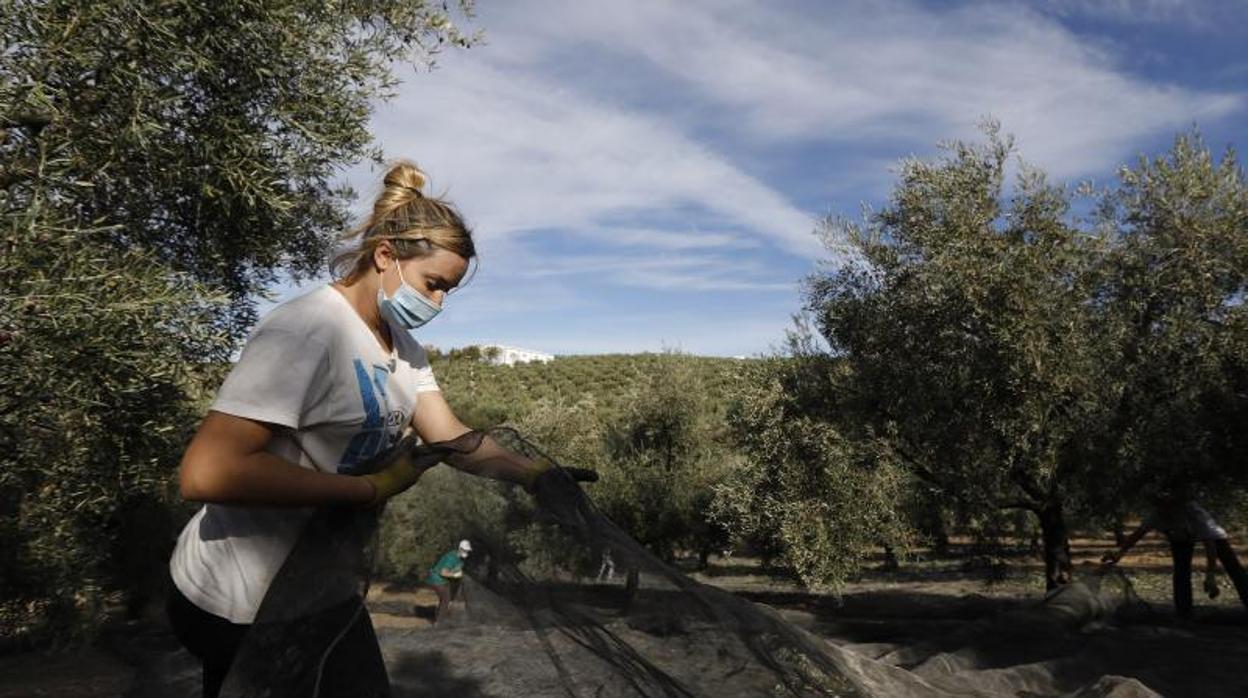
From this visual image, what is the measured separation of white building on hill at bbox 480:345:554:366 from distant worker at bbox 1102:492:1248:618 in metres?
66.7

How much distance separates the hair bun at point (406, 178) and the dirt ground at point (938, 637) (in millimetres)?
1397

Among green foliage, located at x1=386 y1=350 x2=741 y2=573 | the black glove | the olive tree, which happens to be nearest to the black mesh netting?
the black glove

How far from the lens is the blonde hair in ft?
8.86

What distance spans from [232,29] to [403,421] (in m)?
5.76

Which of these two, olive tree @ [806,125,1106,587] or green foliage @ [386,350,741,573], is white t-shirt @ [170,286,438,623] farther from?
green foliage @ [386,350,741,573]

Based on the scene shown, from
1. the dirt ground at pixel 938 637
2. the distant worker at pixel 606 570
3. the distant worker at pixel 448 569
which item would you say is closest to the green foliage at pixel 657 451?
the dirt ground at pixel 938 637

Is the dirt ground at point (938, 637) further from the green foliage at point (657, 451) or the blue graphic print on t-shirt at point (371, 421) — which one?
the green foliage at point (657, 451)

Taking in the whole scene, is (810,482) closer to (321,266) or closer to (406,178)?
(321,266)

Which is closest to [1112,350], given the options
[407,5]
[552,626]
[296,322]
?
[407,5]

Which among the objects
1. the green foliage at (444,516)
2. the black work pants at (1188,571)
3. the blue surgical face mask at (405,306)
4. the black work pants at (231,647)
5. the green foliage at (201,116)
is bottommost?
the black work pants at (1188,571)

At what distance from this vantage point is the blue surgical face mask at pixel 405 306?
2.70 m

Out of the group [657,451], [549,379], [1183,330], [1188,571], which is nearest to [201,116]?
[1183,330]

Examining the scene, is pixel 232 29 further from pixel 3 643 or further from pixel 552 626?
pixel 3 643

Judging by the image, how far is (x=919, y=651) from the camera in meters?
10.7
